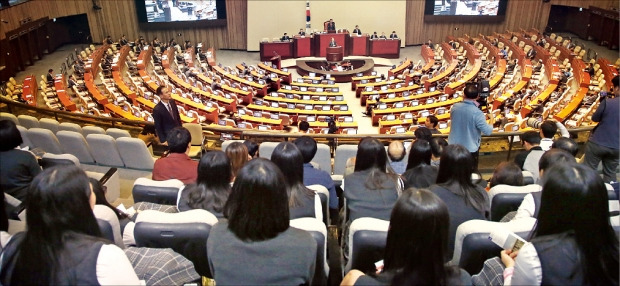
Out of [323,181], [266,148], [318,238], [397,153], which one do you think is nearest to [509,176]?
[397,153]

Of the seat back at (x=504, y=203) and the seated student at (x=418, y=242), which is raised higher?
the seated student at (x=418, y=242)

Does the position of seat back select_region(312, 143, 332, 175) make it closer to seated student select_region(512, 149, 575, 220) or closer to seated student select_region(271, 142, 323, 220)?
seated student select_region(271, 142, 323, 220)

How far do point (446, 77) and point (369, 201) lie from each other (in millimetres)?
13342

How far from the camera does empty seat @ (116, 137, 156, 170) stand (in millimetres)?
4812

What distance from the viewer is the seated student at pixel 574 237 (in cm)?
169

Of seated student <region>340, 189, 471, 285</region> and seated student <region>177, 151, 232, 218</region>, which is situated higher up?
seated student <region>340, 189, 471, 285</region>

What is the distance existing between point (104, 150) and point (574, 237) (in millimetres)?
4663

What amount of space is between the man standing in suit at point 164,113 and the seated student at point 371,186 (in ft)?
9.51

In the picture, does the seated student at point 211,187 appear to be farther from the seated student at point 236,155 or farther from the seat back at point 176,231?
the seated student at point 236,155

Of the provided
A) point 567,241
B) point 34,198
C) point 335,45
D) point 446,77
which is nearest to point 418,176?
point 567,241

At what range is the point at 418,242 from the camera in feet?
5.30

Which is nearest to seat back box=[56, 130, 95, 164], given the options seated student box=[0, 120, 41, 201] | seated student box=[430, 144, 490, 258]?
seated student box=[0, 120, 41, 201]

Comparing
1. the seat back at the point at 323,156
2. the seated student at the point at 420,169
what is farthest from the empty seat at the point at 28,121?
the seated student at the point at 420,169

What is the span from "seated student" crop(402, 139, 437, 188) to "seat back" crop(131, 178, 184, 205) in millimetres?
1548
